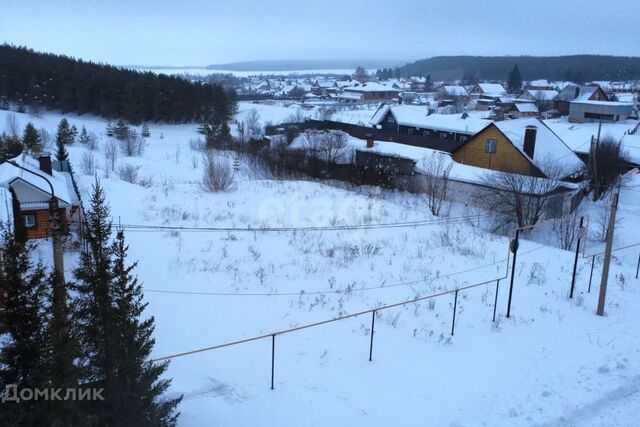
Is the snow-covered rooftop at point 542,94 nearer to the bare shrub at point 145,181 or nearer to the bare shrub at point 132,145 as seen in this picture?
the bare shrub at point 132,145

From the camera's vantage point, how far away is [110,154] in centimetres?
3659

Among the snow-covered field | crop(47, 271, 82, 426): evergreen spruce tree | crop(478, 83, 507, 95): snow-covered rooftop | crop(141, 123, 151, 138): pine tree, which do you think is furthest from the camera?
crop(478, 83, 507, 95): snow-covered rooftop

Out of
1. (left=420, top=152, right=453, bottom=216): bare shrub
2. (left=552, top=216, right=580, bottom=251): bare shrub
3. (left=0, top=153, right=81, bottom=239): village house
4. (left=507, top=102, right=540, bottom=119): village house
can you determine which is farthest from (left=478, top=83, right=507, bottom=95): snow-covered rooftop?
(left=0, top=153, right=81, bottom=239): village house

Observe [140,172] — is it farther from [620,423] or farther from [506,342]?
[620,423]

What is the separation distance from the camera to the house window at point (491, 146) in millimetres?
26948

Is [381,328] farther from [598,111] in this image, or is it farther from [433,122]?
[598,111]

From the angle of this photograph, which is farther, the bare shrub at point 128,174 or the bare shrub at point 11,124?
the bare shrub at point 11,124

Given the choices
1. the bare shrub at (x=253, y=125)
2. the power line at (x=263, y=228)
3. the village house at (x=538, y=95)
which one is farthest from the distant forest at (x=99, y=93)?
the village house at (x=538, y=95)

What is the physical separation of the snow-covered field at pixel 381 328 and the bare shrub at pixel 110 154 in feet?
55.7

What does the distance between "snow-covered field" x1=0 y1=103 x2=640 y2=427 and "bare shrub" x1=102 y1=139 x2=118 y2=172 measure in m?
17.0

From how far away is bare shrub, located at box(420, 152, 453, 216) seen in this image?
2310 centimetres

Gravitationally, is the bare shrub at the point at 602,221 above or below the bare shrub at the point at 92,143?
below

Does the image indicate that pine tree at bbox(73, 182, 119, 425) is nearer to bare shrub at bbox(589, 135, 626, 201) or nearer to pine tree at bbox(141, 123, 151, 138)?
bare shrub at bbox(589, 135, 626, 201)

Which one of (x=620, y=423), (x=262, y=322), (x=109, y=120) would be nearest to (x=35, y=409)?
(x=262, y=322)
